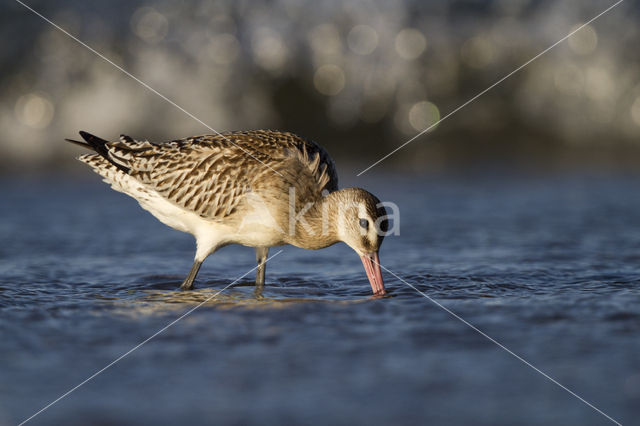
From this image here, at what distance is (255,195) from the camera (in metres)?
6.66

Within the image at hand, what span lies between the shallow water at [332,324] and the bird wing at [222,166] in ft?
2.51

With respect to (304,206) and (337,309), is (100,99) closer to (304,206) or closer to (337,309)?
(304,206)

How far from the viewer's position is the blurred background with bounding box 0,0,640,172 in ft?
41.7

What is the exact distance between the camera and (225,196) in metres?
6.75

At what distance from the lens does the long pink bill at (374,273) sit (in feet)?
21.0

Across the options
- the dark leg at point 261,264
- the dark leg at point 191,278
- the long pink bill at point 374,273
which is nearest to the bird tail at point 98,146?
the dark leg at point 191,278

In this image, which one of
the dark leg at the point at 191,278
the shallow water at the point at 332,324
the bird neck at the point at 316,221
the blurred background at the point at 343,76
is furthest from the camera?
the blurred background at the point at 343,76

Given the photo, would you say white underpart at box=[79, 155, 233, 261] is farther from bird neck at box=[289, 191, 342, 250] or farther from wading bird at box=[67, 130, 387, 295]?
bird neck at box=[289, 191, 342, 250]

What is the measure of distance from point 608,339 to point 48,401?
10.6ft

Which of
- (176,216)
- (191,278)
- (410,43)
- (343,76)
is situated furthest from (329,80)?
(191,278)

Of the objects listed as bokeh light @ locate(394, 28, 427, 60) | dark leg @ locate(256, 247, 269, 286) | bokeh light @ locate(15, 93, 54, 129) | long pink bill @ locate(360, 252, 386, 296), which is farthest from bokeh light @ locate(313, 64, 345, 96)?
long pink bill @ locate(360, 252, 386, 296)

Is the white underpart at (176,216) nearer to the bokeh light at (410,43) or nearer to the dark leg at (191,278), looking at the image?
the dark leg at (191,278)

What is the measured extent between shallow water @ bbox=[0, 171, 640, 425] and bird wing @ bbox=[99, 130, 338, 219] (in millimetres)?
765

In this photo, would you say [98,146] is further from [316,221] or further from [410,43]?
[410,43]
